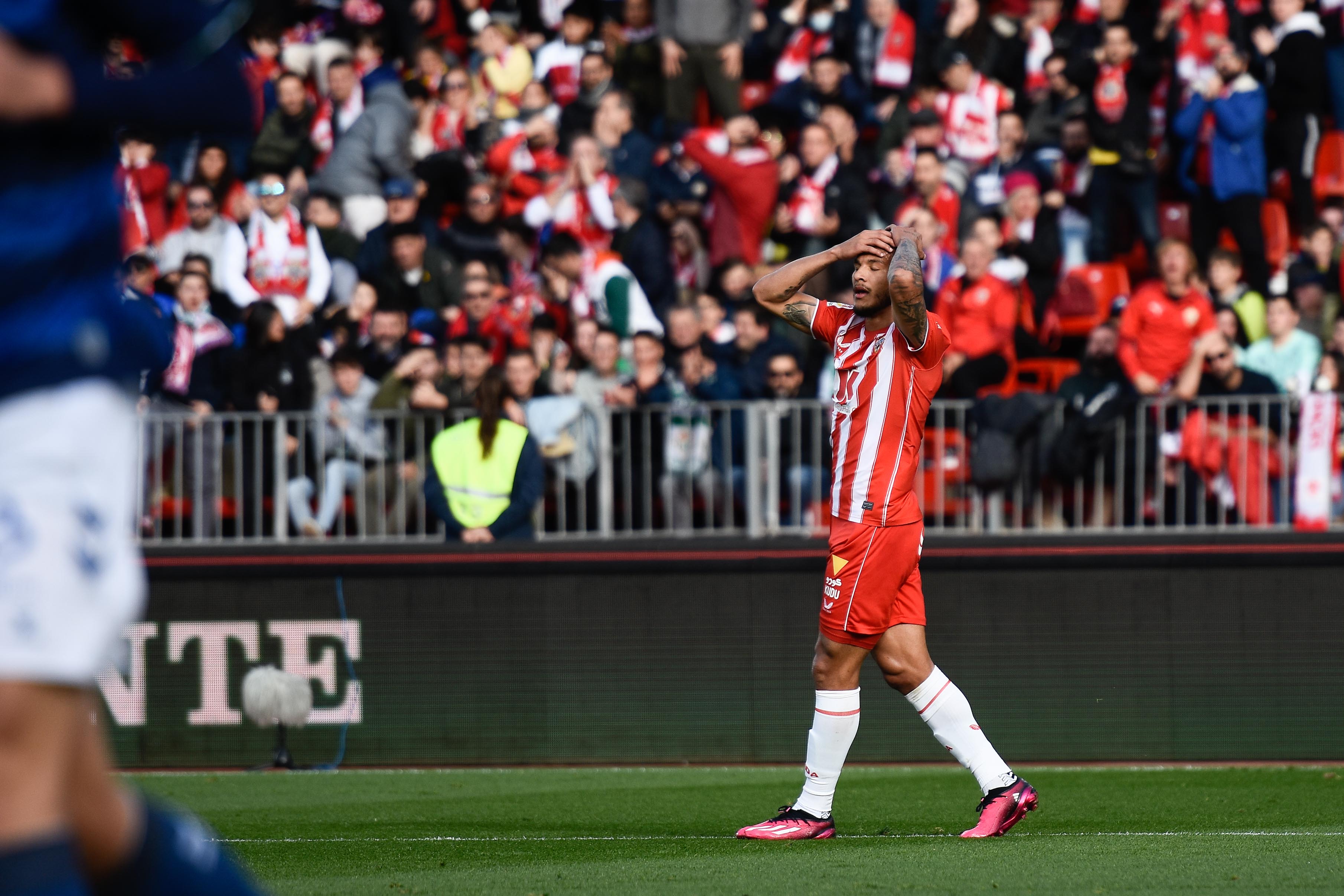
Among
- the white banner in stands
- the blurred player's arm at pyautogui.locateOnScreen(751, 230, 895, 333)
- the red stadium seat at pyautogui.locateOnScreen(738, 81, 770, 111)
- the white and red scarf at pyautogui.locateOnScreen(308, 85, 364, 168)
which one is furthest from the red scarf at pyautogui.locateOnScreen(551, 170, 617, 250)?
the blurred player's arm at pyautogui.locateOnScreen(751, 230, 895, 333)

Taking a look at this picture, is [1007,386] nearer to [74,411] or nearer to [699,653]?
[699,653]

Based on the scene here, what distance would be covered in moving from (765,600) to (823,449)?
106 cm

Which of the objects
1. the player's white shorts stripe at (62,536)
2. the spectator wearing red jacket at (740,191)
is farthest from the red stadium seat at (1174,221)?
the player's white shorts stripe at (62,536)

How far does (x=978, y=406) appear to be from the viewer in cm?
1202

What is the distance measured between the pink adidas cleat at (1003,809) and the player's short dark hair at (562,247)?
8049 mm

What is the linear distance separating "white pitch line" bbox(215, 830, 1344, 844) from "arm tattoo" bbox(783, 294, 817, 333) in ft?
7.47

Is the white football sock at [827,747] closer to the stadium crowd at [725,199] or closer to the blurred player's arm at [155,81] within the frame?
the stadium crowd at [725,199]

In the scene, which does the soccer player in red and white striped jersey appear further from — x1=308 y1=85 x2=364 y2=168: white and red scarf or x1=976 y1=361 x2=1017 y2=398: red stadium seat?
x1=308 y1=85 x2=364 y2=168: white and red scarf

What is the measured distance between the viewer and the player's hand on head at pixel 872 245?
26.1 feet

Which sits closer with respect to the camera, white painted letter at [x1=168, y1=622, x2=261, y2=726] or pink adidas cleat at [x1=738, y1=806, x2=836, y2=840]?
pink adidas cleat at [x1=738, y1=806, x2=836, y2=840]

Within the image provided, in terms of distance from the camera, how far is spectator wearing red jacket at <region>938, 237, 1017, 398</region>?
12977 millimetres

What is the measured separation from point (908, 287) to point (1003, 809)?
7.26ft

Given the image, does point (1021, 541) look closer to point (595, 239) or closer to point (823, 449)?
point (823, 449)

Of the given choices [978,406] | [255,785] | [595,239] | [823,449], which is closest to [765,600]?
[823,449]
